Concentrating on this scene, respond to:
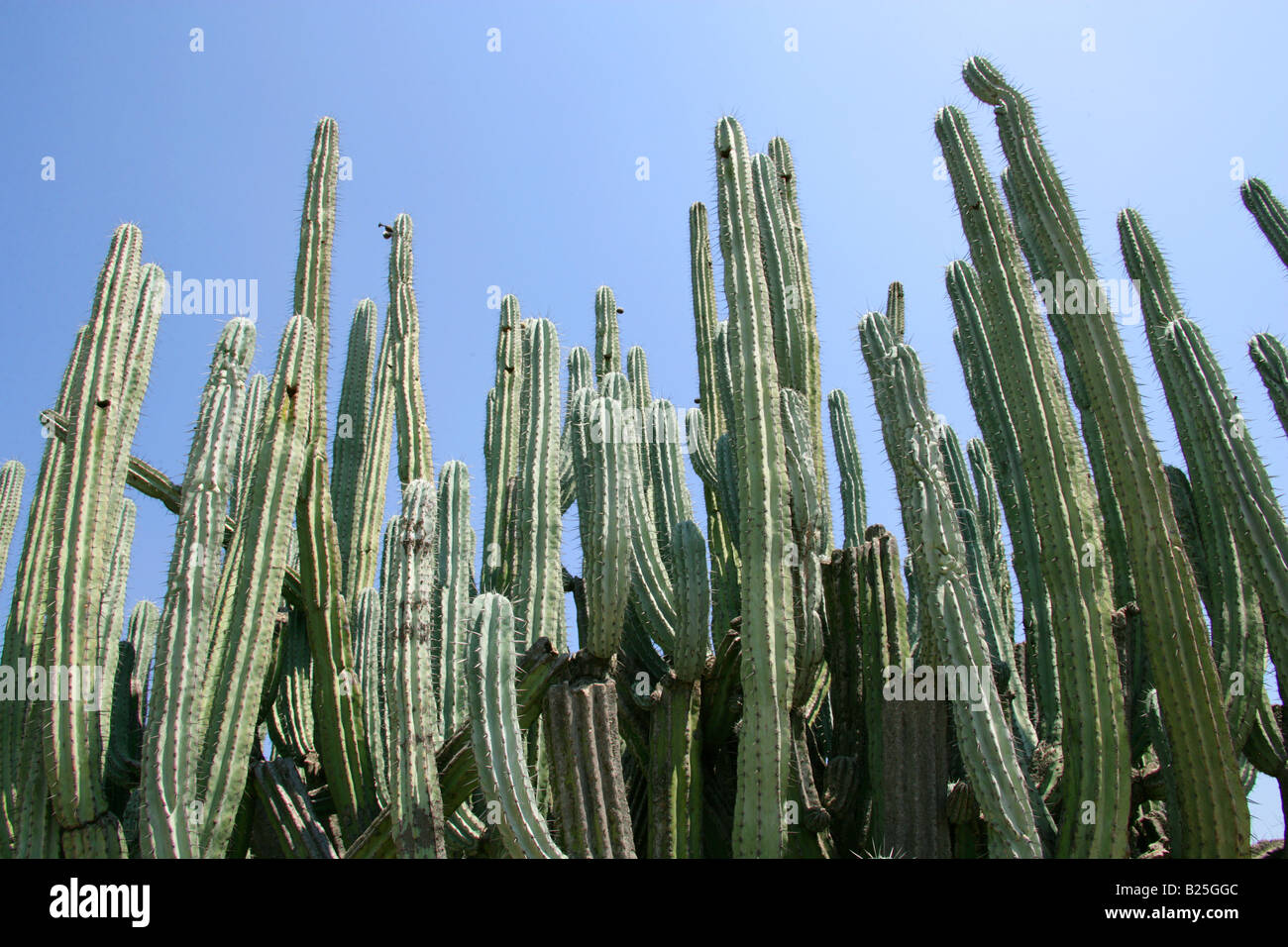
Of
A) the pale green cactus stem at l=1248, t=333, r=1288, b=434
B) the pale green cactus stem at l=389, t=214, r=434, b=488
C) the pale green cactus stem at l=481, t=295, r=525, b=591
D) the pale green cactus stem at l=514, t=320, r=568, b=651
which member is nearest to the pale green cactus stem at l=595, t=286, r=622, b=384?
the pale green cactus stem at l=481, t=295, r=525, b=591

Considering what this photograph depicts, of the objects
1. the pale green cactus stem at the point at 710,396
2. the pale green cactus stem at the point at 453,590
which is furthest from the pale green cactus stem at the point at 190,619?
the pale green cactus stem at the point at 710,396

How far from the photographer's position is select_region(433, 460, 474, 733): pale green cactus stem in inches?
179

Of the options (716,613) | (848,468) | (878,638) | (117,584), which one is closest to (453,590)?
(716,613)

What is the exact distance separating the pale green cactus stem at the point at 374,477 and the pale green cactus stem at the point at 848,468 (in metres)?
3.16

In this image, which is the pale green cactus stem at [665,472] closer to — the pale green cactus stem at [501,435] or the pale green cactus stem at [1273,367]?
the pale green cactus stem at [501,435]

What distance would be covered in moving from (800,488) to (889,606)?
0.84 meters

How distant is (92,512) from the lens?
454 cm

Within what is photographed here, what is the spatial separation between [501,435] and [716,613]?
6.28 feet

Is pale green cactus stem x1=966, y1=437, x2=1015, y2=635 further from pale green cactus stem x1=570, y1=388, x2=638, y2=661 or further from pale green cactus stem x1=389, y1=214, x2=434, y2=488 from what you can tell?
pale green cactus stem x1=389, y1=214, x2=434, y2=488

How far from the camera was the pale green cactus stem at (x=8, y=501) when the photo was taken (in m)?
7.98

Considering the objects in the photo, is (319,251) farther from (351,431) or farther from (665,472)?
(665,472)

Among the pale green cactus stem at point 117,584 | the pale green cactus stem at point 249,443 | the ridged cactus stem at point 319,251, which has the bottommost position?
the pale green cactus stem at point 117,584

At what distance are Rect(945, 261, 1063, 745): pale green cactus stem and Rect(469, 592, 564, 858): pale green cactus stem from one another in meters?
2.43
